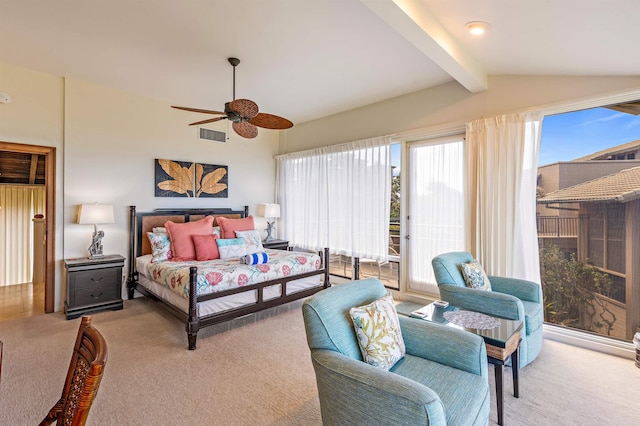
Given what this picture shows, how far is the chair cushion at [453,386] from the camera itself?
1.52m

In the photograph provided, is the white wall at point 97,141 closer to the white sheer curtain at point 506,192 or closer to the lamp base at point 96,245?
the lamp base at point 96,245

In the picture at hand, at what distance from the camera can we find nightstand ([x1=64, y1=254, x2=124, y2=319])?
12.8 feet

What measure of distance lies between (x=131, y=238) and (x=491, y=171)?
5.00 m

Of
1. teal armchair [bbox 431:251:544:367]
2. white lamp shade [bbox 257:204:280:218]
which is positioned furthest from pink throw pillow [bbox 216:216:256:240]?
teal armchair [bbox 431:251:544:367]

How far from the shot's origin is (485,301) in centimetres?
275

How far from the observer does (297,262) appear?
13.7ft

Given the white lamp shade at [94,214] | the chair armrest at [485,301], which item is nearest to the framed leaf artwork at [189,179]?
the white lamp shade at [94,214]

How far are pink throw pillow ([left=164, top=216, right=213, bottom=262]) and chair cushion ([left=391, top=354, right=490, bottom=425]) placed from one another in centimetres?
331

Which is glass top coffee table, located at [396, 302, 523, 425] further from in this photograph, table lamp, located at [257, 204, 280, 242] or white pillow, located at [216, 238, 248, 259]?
table lamp, located at [257, 204, 280, 242]

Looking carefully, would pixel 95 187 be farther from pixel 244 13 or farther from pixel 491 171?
pixel 491 171

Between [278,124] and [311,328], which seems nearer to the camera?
[311,328]

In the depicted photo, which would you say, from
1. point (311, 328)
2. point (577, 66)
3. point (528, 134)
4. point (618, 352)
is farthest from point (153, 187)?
point (618, 352)

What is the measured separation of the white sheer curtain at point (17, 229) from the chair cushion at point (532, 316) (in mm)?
8384

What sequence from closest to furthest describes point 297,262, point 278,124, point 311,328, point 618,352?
point 311,328 → point 618,352 → point 278,124 → point 297,262
